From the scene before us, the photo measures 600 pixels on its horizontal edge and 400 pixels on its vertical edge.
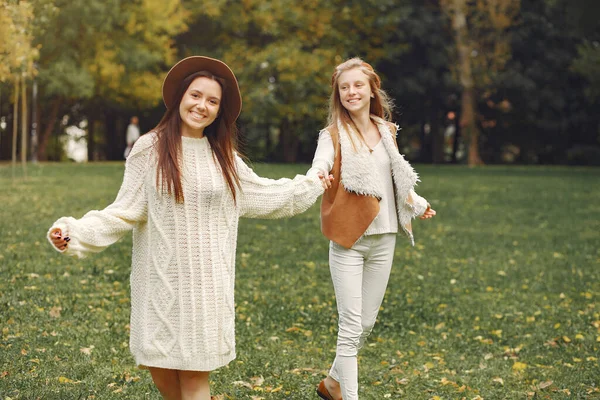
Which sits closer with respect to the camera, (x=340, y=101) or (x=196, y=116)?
(x=196, y=116)

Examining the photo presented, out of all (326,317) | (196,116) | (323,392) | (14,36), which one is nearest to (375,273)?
(323,392)

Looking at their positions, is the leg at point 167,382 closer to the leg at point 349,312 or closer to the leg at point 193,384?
the leg at point 193,384

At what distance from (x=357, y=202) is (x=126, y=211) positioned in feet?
4.60

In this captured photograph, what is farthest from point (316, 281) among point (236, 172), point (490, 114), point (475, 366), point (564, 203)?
point (490, 114)

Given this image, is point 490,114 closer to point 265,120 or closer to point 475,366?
point 265,120

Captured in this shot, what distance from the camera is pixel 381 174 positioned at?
15.6 feet

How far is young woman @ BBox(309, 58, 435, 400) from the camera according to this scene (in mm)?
4637

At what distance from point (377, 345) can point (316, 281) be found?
2452mm

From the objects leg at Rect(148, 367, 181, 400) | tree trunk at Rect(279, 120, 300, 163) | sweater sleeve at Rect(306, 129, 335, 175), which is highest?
tree trunk at Rect(279, 120, 300, 163)

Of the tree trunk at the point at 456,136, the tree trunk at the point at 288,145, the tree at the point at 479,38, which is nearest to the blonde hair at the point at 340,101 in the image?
the tree at the point at 479,38

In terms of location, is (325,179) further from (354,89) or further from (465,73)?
(465,73)

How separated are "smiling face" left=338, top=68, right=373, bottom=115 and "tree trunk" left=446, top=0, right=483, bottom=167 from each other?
29.5 metres

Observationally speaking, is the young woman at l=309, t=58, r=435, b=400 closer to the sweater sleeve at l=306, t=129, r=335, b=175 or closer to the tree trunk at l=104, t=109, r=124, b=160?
the sweater sleeve at l=306, t=129, r=335, b=175

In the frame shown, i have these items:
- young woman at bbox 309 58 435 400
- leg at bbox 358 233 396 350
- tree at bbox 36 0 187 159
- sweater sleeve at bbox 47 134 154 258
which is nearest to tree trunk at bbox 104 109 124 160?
tree at bbox 36 0 187 159
